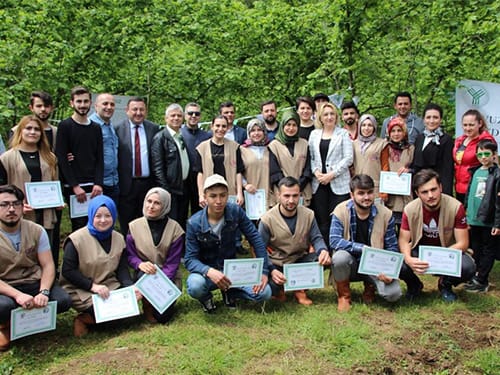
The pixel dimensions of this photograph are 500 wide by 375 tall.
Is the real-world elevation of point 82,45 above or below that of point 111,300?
above

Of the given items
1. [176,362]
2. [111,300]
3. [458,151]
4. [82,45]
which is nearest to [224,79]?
[82,45]

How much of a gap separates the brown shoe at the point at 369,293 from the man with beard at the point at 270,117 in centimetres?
245

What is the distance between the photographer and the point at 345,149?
5.50m

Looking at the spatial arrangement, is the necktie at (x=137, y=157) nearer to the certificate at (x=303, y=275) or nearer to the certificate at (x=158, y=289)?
the certificate at (x=158, y=289)

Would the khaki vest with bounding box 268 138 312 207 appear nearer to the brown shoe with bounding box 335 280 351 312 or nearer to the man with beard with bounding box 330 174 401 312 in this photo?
the man with beard with bounding box 330 174 401 312

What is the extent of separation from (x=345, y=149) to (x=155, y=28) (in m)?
4.84

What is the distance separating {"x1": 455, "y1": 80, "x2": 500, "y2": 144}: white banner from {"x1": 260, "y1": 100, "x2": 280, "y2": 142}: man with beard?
3030mm

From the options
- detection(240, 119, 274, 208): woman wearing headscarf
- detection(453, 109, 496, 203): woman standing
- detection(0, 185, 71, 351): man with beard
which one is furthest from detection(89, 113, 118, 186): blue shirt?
detection(453, 109, 496, 203): woman standing

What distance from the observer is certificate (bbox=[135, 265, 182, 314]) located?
4000 mm

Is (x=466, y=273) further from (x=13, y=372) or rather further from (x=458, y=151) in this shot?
(x=13, y=372)

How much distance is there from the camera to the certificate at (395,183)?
5.45m

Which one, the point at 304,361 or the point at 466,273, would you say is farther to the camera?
the point at 466,273

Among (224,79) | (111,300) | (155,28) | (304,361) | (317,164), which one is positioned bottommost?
(304,361)

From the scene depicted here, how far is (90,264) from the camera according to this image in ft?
13.3
